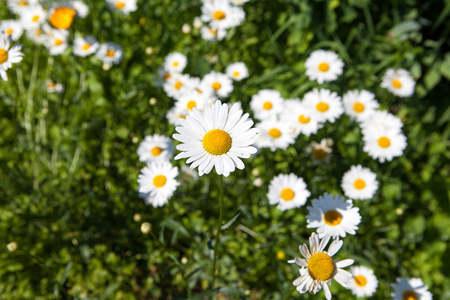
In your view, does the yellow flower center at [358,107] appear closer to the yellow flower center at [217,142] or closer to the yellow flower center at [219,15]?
the yellow flower center at [219,15]

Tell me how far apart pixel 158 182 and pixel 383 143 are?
5.59ft

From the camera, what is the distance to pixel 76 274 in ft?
9.79

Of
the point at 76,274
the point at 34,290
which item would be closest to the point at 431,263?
the point at 76,274

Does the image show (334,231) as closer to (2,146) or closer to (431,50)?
(431,50)

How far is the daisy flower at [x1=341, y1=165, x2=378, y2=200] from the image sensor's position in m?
2.64

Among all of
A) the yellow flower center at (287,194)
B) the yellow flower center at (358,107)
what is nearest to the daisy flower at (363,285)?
the yellow flower center at (287,194)

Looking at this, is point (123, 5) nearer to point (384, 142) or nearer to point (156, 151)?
point (156, 151)

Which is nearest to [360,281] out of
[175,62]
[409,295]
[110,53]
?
[409,295]

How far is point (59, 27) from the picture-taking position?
342 cm

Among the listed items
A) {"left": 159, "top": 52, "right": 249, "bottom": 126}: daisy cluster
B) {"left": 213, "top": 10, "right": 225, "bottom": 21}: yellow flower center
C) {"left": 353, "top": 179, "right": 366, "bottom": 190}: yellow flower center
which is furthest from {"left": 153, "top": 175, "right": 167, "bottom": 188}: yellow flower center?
{"left": 213, "top": 10, "right": 225, "bottom": 21}: yellow flower center

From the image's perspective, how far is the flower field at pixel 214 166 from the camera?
9.01 ft

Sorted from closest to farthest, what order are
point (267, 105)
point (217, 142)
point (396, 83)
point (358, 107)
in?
point (217, 142)
point (358, 107)
point (267, 105)
point (396, 83)

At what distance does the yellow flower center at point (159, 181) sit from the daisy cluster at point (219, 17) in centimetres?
166

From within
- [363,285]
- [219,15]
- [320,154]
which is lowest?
[363,285]
